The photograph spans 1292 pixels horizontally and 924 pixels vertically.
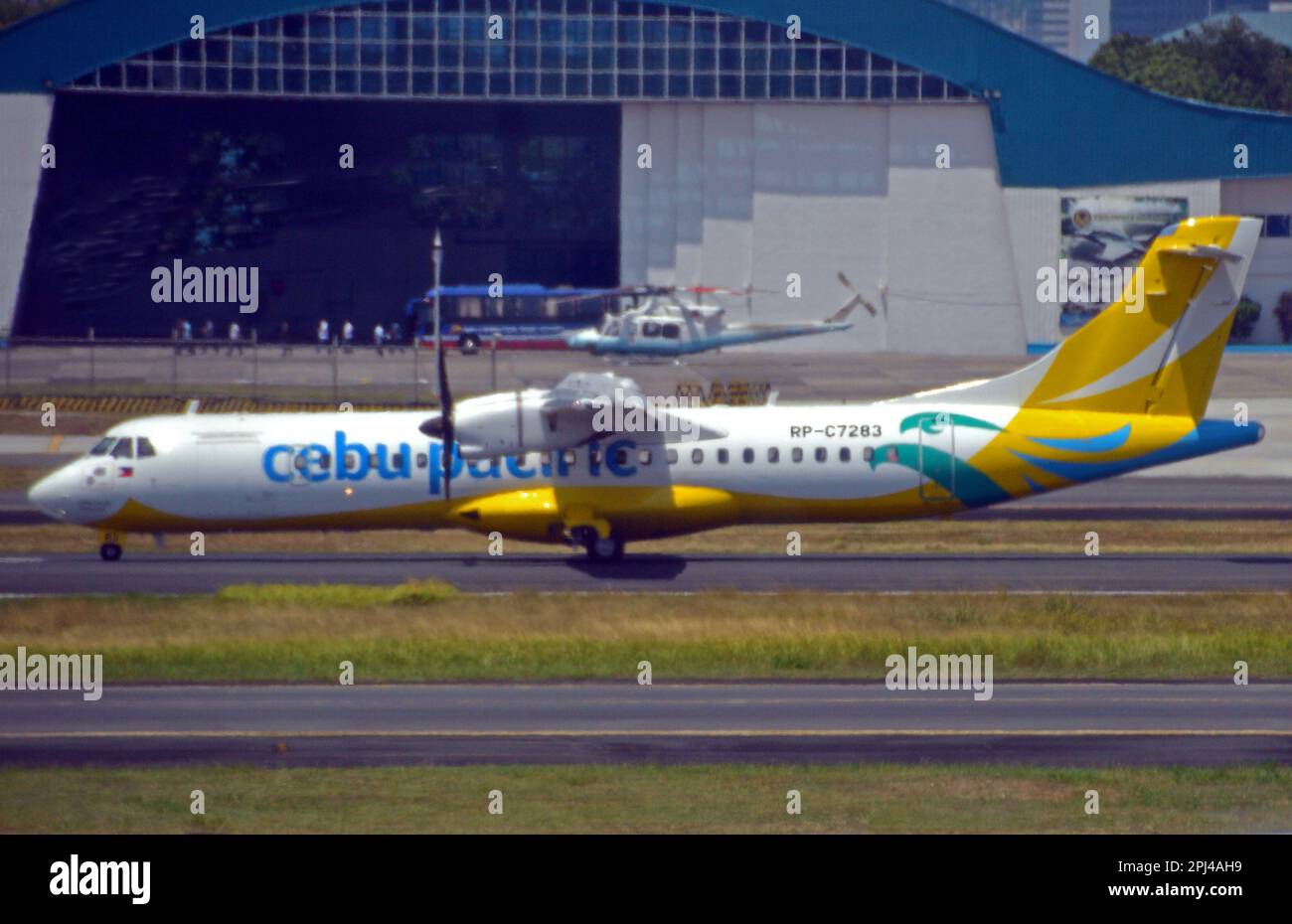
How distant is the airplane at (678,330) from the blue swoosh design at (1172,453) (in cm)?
4736

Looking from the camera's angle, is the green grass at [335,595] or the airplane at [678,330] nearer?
the green grass at [335,595]

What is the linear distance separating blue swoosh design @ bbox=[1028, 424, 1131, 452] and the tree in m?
98.1

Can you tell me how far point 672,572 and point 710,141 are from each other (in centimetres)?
5849

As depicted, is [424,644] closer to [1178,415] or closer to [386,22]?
[1178,415]

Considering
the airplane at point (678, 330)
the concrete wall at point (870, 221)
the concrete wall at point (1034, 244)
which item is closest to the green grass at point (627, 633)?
the airplane at point (678, 330)

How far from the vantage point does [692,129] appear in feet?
297

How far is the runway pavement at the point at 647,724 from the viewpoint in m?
20.5

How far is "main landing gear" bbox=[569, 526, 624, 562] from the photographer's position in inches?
1391

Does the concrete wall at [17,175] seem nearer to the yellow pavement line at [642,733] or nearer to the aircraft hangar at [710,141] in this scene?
the aircraft hangar at [710,141]

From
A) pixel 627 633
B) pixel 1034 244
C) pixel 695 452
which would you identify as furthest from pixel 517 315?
pixel 627 633

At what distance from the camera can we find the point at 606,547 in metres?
35.6

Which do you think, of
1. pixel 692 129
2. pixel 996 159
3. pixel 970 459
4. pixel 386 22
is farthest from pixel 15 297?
pixel 970 459

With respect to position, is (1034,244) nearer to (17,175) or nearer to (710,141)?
(710,141)

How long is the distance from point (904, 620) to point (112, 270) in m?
70.5
